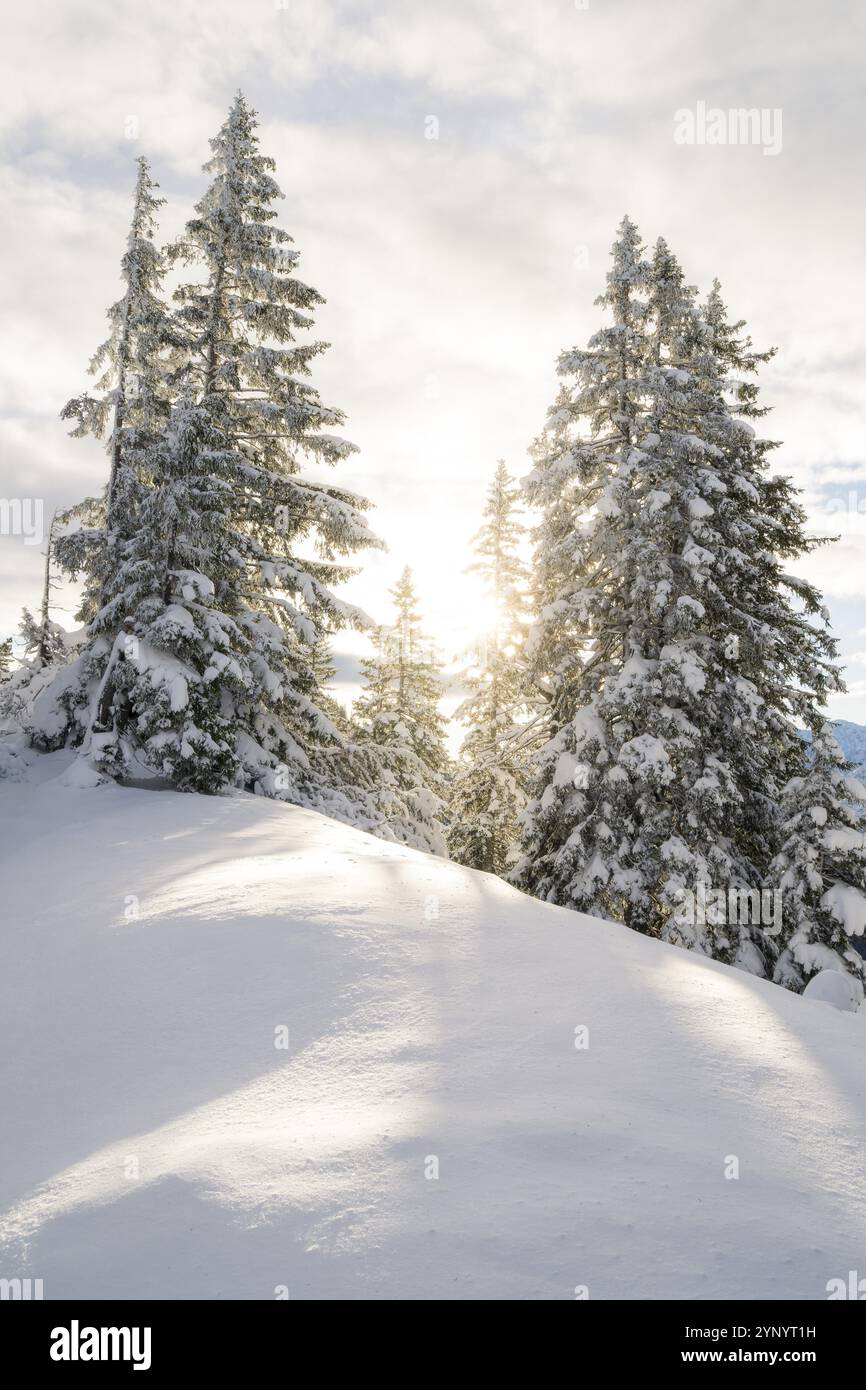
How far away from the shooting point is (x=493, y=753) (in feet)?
55.6

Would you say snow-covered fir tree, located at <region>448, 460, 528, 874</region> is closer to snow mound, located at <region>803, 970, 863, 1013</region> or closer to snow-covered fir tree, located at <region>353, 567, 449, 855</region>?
snow-covered fir tree, located at <region>353, 567, 449, 855</region>

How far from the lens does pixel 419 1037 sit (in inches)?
171

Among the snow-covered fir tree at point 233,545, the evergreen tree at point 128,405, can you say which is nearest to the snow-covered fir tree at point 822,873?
the snow-covered fir tree at point 233,545

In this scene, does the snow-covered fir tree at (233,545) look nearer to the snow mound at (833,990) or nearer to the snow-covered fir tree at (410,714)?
the snow-covered fir tree at (410,714)

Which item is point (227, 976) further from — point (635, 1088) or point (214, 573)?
point (214, 573)

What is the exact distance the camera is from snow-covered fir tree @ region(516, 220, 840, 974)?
12.0 meters


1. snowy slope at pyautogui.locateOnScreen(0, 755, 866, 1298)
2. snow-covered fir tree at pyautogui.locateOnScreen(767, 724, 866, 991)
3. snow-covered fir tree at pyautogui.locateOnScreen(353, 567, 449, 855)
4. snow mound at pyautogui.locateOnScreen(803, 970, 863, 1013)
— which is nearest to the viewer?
snowy slope at pyautogui.locateOnScreen(0, 755, 866, 1298)

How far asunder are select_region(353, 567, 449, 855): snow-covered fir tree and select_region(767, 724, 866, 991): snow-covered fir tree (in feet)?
30.3

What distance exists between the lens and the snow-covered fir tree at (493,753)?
1717cm

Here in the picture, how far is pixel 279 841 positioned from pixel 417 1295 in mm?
6889

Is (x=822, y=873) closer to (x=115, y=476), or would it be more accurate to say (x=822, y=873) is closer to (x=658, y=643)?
(x=658, y=643)
